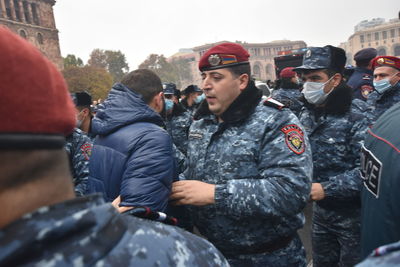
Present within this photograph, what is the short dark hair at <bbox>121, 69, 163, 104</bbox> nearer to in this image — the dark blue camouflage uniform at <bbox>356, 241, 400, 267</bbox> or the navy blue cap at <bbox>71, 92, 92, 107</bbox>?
the dark blue camouflage uniform at <bbox>356, 241, 400, 267</bbox>

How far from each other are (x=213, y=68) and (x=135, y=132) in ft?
2.22

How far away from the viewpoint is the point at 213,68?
6.79 feet

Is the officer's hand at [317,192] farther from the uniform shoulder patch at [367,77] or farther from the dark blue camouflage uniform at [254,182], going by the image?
the uniform shoulder patch at [367,77]

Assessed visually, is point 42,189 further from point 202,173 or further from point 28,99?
point 202,173

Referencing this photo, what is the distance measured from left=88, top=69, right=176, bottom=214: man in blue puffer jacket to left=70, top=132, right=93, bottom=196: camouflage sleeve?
33.3 inches

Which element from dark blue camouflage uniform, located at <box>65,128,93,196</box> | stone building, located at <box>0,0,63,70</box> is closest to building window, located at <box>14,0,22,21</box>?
stone building, located at <box>0,0,63,70</box>

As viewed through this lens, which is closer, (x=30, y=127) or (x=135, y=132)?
(x=30, y=127)

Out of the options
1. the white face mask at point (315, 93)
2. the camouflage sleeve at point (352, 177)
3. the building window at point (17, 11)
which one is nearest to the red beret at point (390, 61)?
the white face mask at point (315, 93)

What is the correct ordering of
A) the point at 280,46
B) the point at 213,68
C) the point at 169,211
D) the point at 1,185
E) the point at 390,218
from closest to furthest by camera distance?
the point at 1,185 < the point at 390,218 < the point at 169,211 < the point at 213,68 < the point at 280,46

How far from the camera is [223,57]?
2.05 m

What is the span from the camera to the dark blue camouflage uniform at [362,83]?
542 centimetres

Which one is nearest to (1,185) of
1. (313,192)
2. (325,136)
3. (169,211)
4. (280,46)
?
(169,211)

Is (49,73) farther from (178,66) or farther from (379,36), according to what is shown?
(379,36)

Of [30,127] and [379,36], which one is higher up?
[379,36]
